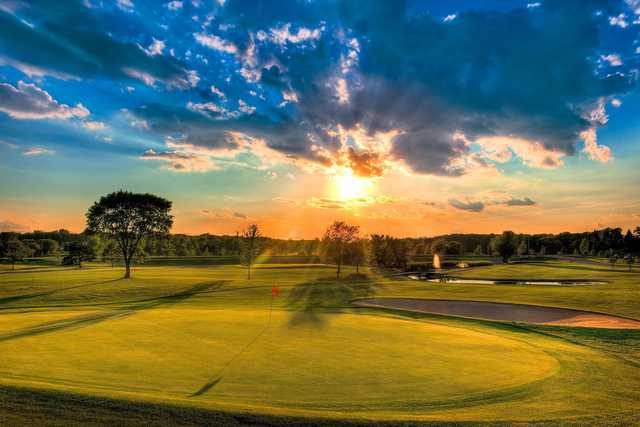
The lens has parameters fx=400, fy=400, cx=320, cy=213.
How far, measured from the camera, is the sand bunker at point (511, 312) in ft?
90.2

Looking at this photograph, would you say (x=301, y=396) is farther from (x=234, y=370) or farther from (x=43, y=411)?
(x=43, y=411)

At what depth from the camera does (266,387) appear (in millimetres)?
10641

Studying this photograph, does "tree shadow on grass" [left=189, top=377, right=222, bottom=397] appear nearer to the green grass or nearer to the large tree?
the green grass

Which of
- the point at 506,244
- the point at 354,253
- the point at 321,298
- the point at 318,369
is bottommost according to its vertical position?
the point at 321,298

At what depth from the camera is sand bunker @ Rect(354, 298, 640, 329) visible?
1082 inches

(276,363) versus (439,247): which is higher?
(439,247)

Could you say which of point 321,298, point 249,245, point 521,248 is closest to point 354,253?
point 249,245

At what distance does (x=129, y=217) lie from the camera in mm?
59562

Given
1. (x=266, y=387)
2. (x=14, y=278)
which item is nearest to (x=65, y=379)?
(x=266, y=387)

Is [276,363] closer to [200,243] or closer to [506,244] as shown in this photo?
[506,244]

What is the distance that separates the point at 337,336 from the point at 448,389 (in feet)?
25.2

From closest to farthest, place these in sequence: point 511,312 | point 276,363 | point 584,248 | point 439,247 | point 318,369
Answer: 1. point 318,369
2. point 276,363
3. point 511,312
4. point 584,248
5. point 439,247

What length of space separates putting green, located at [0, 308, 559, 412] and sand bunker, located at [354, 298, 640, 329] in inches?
454

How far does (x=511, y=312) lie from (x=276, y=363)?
86.9 ft
